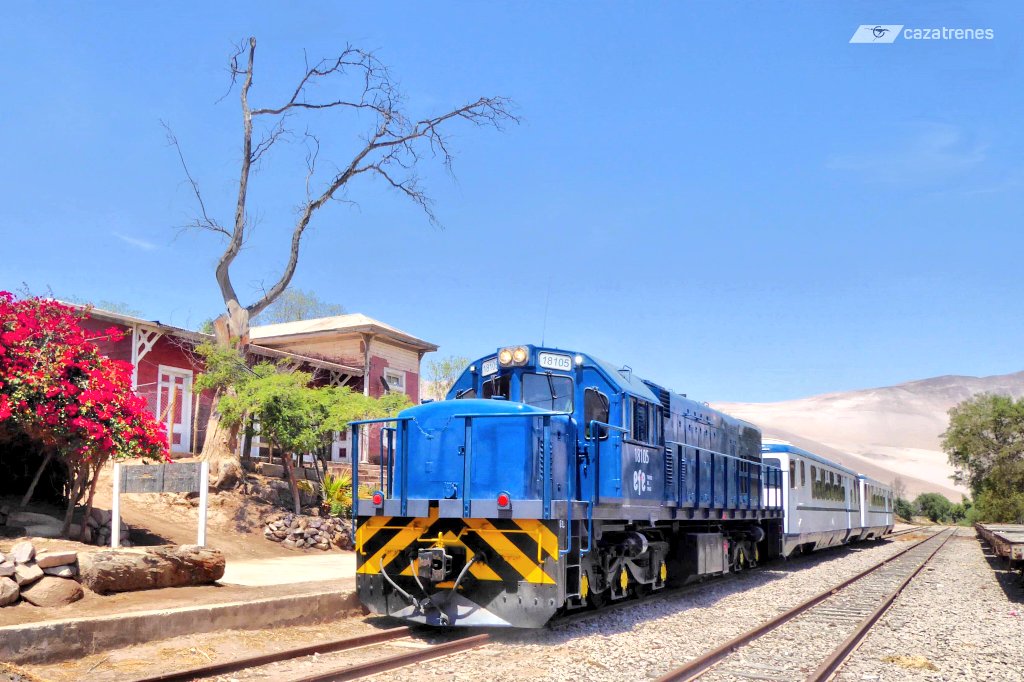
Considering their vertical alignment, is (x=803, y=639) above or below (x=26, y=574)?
below

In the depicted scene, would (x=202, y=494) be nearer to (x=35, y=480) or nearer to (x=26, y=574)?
(x=35, y=480)

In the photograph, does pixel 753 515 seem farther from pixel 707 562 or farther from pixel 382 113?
pixel 382 113

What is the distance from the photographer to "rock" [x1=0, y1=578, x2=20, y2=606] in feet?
26.0

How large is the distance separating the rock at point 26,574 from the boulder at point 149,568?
0.52 meters

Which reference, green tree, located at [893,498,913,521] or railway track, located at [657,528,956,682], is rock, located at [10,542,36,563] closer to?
railway track, located at [657,528,956,682]

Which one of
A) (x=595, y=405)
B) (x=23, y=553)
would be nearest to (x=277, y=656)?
(x=23, y=553)

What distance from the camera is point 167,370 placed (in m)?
22.8

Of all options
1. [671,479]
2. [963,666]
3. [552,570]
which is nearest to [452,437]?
[552,570]

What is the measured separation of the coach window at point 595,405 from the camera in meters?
10.1

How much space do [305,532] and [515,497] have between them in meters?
10.2

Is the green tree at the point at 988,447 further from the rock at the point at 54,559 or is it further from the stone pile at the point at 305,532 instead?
the rock at the point at 54,559

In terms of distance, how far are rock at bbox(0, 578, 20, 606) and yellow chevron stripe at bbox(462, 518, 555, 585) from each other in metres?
4.28

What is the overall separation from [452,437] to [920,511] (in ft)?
276

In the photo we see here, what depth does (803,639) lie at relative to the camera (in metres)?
9.45
